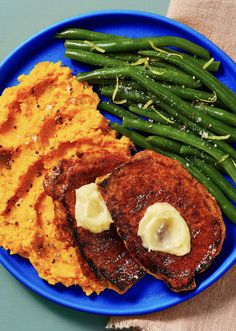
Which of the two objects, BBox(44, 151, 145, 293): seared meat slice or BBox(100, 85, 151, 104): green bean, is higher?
BBox(100, 85, 151, 104): green bean

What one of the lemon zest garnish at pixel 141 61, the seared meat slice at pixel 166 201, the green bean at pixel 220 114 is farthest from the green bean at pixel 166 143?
the lemon zest garnish at pixel 141 61

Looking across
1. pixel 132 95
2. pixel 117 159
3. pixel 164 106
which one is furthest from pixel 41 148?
pixel 164 106

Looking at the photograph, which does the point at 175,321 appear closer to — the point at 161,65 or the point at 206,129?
the point at 206,129

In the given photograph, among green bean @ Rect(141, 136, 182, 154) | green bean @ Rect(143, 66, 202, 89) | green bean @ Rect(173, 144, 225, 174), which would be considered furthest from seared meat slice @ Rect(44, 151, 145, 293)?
green bean @ Rect(143, 66, 202, 89)

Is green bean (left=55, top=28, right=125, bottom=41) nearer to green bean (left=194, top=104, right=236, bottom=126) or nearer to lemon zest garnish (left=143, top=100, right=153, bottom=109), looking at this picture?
lemon zest garnish (left=143, top=100, right=153, bottom=109)

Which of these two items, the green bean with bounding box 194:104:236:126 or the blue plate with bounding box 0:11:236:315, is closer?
the green bean with bounding box 194:104:236:126

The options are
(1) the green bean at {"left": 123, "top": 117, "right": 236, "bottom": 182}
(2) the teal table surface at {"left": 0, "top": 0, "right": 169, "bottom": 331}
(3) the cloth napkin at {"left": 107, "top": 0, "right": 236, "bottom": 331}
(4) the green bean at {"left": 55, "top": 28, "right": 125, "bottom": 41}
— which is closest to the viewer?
(1) the green bean at {"left": 123, "top": 117, "right": 236, "bottom": 182}
